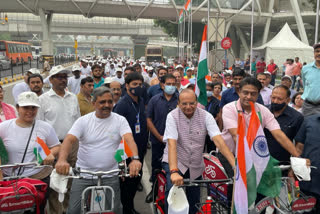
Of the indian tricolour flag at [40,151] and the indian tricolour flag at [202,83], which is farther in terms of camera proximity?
the indian tricolour flag at [202,83]

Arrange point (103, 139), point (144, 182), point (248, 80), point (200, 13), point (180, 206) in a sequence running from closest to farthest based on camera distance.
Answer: point (180, 206)
point (103, 139)
point (248, 80)
point (144, 182)
point (200, 13)

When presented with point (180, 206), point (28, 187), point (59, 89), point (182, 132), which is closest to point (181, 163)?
point (182, 132)

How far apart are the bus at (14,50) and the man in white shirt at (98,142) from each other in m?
38.5

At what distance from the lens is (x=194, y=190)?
148 inches

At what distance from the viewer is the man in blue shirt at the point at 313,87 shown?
503cm

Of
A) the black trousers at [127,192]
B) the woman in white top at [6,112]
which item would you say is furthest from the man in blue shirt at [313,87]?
the woman in white top at [6,112]

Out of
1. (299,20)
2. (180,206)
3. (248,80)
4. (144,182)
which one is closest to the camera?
(180,206)

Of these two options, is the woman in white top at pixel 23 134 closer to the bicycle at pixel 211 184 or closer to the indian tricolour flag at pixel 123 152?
the indian tricolour flag at pixel 123 152

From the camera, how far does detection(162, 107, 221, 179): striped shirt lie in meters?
3.57

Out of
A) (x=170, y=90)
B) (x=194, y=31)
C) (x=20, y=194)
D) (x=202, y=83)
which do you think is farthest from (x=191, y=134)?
(x=194, y=31)

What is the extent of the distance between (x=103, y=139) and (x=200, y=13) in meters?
43.9

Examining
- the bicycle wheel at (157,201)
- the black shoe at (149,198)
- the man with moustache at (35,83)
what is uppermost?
the man with moustache at (35,83)

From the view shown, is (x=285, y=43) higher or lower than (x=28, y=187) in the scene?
higher

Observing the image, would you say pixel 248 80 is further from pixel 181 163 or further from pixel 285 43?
pixel 285 43
